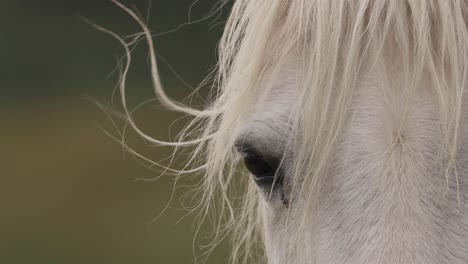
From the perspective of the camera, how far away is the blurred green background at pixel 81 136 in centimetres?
745

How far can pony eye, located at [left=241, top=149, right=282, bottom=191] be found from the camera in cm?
130

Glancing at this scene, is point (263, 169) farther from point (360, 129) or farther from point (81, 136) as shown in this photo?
point (81, 136)

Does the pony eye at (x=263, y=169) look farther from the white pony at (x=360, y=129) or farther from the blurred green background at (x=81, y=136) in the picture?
the blurred green background at (x=81, y=136)

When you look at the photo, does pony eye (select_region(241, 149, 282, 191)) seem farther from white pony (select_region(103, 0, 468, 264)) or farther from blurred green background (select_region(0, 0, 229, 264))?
blurred green background (select_region(0, 0, 229, 264))

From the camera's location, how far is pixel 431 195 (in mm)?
1106

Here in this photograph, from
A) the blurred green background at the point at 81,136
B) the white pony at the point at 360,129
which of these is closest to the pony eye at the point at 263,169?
the white pony at the point at 360,129

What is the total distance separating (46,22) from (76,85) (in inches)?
56.8

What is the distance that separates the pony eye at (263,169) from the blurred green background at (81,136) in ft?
15.7

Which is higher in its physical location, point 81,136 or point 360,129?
→ point 360,129

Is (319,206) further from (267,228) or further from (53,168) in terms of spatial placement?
(53,168)

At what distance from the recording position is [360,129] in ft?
3.91

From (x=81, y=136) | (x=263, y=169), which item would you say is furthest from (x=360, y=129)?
(x=81, y=136)

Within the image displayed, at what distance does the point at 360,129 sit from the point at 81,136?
847 cm

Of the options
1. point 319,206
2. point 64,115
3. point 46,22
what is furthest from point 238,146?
point 46,22
